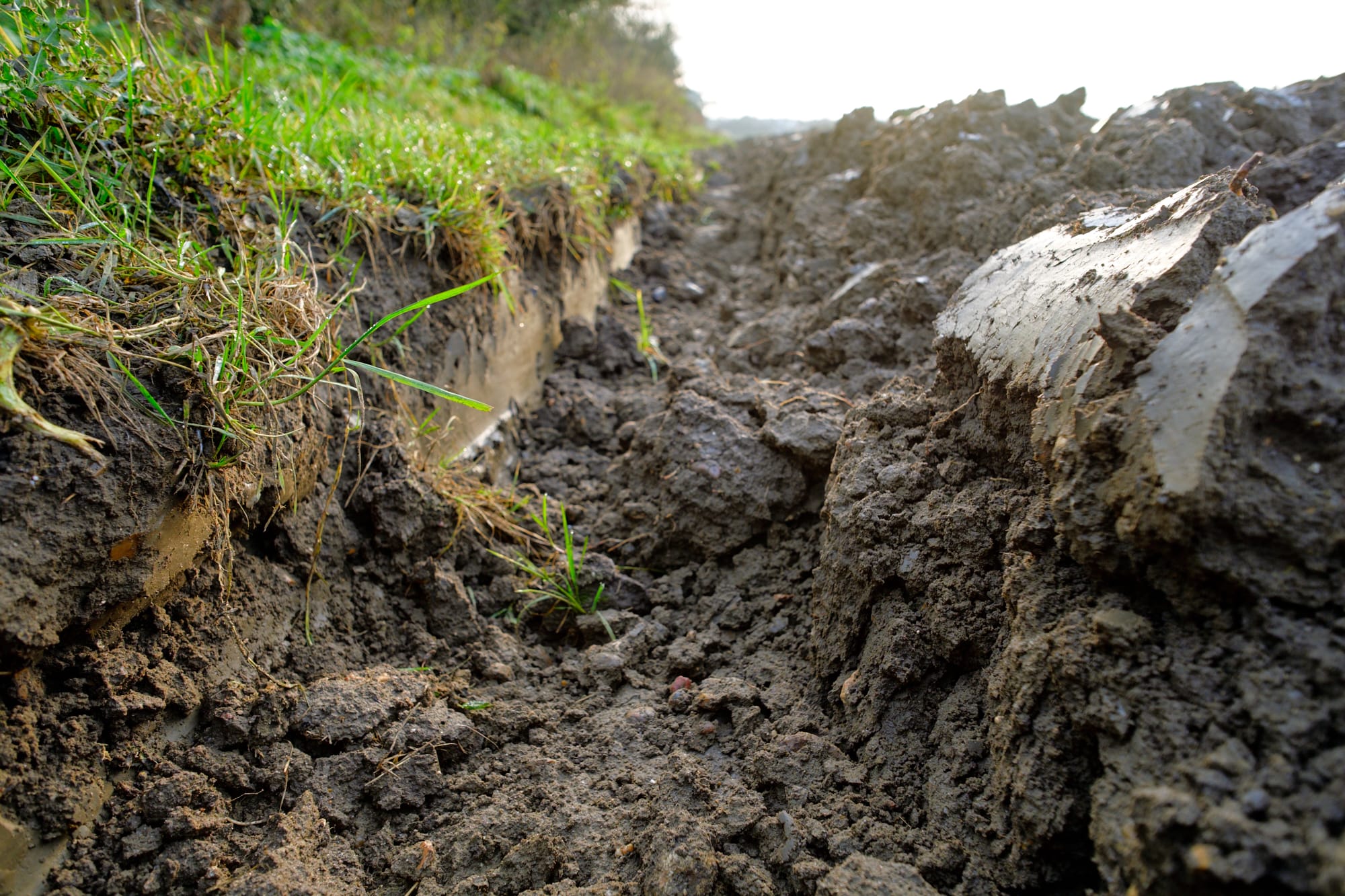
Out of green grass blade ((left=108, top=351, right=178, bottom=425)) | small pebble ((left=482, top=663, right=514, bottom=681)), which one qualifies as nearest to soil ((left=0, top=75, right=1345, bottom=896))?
small pebble ((left=482, top=663, right=514, bottom=681))

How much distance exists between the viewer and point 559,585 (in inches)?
87.0

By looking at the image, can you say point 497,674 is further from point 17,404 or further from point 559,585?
point 17,404

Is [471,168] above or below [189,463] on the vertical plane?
above

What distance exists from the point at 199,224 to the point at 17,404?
917 mm

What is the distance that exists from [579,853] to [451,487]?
118cm

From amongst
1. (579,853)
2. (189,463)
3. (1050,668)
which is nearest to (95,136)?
(189,463)

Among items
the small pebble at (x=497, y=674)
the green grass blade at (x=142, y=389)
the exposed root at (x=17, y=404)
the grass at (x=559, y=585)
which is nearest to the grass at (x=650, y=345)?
the grass at (x=559, y=585)

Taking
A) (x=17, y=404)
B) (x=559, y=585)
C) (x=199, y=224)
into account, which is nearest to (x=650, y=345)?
(x=559, y=585)

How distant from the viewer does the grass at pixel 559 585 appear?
7.09ft

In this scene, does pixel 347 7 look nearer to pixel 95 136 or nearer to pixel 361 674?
pixel 95 136

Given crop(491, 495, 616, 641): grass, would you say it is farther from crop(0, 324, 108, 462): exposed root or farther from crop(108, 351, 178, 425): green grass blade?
crop(0, 324, 108, 462): exposed root

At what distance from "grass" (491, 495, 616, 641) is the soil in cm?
4

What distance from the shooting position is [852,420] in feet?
6.75

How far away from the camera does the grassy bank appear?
151 cm
